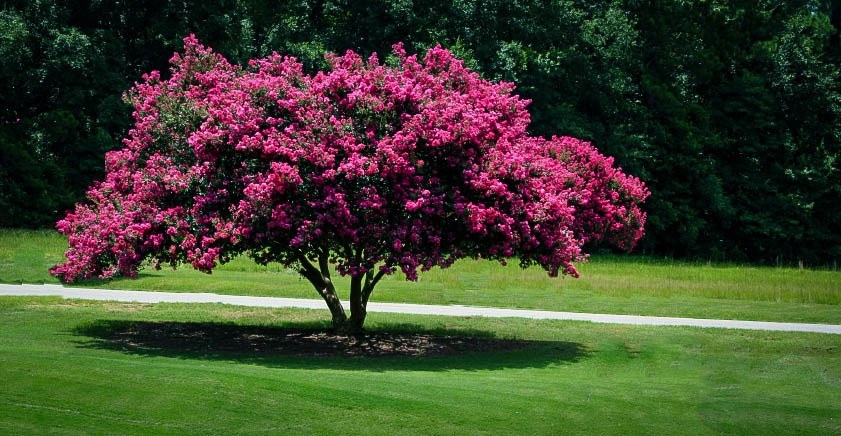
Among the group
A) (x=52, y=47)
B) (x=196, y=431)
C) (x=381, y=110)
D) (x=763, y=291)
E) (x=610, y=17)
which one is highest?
(x=610, y=17)

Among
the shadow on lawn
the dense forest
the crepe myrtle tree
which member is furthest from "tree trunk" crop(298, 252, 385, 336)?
the dense forest

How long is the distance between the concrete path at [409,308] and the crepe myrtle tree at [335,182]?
4.86m

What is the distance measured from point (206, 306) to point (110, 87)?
85.4 ft

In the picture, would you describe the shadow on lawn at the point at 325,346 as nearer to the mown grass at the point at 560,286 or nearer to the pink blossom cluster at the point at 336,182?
the pink blossom cluster at the point at 336,182

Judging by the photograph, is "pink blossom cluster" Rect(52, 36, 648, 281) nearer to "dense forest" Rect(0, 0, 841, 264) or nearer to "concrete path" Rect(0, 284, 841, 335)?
"concrete path" Rect(0, 284, 841, 335)

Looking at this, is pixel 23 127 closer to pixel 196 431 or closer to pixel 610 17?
pixel 610 17

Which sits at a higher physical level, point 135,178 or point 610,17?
point 610,17

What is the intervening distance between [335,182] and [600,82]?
32835 mm

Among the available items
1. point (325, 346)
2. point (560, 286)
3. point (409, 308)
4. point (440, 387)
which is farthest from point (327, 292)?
point (560, 286)

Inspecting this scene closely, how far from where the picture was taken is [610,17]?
158 feet

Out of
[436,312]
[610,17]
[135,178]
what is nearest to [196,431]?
[135,178]

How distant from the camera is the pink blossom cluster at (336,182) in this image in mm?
16875

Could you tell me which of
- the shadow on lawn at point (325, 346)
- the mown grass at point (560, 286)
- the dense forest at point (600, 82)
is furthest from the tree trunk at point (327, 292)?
the dense forest at point (600, 82)

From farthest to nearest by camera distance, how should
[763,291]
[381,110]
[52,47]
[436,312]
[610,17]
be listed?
[610,17]
[52,47]
[763,291]
[436,312]
[381,110]
